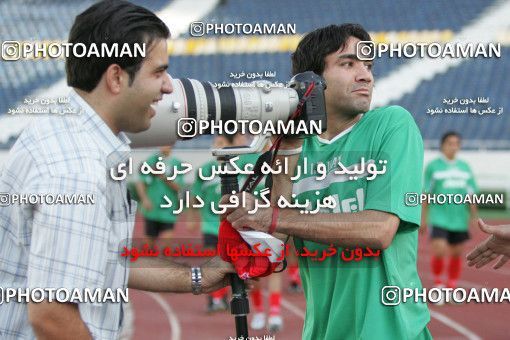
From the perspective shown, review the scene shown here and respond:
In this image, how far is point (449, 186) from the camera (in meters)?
6.92

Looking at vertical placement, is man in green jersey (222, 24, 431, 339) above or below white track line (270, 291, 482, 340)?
below

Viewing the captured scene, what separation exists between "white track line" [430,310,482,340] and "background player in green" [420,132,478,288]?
2.31 feet

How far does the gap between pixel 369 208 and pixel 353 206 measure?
0.08m

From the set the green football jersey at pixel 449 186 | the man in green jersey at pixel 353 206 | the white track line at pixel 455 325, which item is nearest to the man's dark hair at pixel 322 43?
the man in green jersey at pixel 353 206

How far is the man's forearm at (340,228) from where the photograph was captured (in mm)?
2055

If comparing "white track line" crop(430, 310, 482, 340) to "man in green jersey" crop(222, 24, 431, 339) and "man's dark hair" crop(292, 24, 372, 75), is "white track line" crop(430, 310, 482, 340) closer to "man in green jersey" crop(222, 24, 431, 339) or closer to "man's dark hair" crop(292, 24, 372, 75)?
"man in green jersey" crop(222, 24, 431, 339)

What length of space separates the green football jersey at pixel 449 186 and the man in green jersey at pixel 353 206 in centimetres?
452

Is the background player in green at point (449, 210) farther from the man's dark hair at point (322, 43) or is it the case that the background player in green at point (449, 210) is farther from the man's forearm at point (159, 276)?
the man's forearm at point (159, 276)

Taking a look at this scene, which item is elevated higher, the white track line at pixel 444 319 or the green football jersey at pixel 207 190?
the white track line at pixel 444 319

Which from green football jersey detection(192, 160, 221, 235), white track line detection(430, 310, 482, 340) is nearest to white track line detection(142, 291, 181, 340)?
white track line detection(430, 310, 482, 340)

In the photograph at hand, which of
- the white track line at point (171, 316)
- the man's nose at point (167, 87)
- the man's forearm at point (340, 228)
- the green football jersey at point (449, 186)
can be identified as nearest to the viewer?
the man's nose at point (167, 87)

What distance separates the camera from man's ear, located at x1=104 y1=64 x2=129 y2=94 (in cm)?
161

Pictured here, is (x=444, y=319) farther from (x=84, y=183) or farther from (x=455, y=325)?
(x=84, y=183)

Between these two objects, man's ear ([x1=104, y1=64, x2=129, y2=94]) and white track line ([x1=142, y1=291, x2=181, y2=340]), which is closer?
man's ear ([x1=104, y1=64, x2=129, y2=94])
